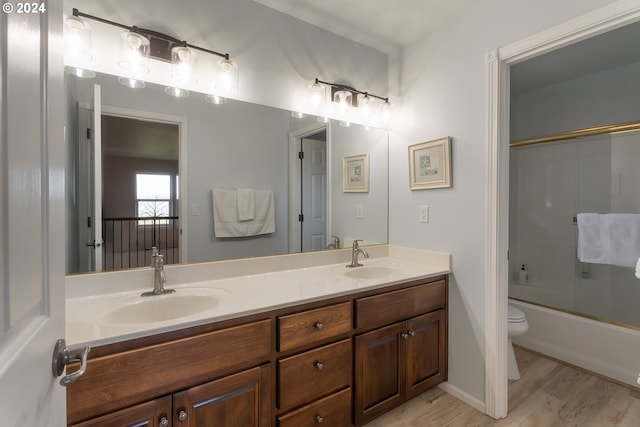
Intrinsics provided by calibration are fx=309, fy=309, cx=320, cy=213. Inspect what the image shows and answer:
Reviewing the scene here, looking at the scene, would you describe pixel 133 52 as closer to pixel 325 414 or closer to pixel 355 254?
pixel 355 254

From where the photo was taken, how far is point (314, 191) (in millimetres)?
2178

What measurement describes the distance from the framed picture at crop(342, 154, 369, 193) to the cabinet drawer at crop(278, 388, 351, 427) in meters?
1.35

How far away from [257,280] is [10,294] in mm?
1293

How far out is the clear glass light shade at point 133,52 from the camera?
1.41 m

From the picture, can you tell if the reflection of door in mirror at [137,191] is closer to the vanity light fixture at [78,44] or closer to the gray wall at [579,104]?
the vanity light fixture at [78,44]

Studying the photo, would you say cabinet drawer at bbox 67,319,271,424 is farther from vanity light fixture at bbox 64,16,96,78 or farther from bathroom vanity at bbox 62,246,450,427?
vanity light fixture at bbox 64,16,96,78

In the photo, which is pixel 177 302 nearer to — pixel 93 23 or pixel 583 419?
pixel 93 23

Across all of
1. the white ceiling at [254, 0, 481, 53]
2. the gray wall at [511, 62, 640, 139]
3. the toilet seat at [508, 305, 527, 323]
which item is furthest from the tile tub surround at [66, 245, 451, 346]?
the gray wall at [511, 62, 640, 139]

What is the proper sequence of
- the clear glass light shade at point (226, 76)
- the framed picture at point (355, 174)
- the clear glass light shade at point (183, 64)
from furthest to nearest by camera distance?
the framed picture at point (355, 174), the clear glass light shade at point (226, 76), the clear glass light shade at point (183, 64)

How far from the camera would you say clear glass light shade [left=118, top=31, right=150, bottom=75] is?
4.64ft

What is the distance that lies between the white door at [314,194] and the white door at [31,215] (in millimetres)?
1506

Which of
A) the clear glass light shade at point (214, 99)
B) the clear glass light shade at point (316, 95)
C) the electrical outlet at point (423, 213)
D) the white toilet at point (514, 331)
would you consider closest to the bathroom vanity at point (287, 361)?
the electrical outlet at point (423, 213)

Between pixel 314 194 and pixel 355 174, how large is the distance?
0.39 metres

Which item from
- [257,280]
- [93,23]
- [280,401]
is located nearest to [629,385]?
[280,401]
